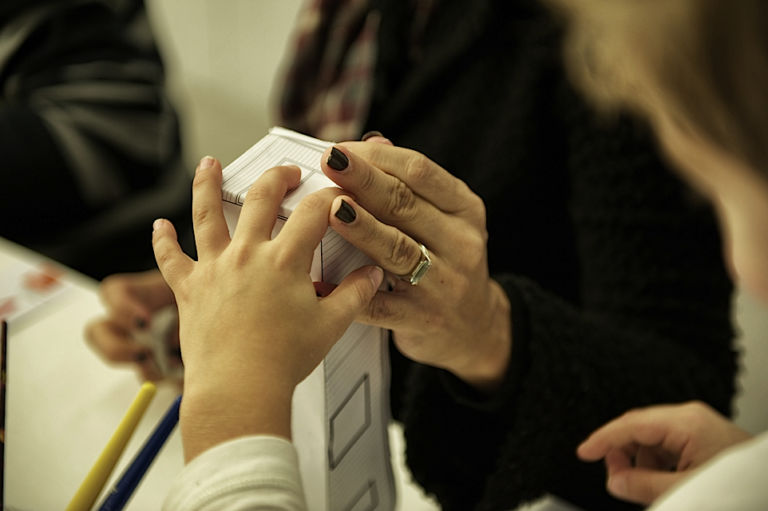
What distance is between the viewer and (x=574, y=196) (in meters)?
0.58

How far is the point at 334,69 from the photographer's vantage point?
0.79 m

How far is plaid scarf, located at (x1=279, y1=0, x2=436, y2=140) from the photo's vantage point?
73 centimetres

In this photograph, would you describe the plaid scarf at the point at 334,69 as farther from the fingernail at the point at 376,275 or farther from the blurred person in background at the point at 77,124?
the fingernail at the point at 376,275

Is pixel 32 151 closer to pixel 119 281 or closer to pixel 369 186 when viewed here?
pixel 119 281

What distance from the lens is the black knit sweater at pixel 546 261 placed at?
18.0 inches

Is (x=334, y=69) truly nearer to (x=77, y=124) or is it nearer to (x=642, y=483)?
(x=77, y=124)

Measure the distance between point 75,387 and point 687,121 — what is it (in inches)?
17.8

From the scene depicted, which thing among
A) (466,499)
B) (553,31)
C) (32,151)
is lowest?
(32,151)

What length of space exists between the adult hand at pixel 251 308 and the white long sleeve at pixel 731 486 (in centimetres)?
16

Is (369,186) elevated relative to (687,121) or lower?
lower

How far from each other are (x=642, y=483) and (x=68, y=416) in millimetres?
394

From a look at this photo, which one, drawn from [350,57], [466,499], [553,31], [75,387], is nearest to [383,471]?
[466,499]

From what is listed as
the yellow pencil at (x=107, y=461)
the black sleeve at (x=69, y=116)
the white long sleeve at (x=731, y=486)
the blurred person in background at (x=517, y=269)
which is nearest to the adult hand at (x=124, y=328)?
the blurred person in background at (x=517, y=269)

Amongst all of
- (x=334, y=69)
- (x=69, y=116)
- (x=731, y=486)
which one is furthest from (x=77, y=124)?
(x=731, y=486)
